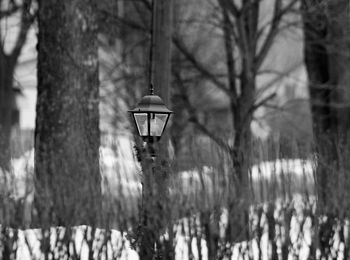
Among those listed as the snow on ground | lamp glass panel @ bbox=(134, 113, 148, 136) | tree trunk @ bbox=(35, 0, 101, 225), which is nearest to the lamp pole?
lamp glass panel @ bbox=(134, 113, 148, 136)

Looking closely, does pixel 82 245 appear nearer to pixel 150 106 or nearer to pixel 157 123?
pixel 157 123

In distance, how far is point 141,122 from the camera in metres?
9.02

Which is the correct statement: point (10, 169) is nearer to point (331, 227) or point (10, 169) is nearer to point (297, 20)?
point (331, 227)

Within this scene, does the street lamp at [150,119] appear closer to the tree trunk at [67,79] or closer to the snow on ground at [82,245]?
the snow on ground at [82,245]

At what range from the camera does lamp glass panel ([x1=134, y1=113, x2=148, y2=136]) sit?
29.4 feet

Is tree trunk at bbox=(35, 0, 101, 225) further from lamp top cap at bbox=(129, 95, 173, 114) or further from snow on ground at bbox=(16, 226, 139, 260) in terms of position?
snow on ground at bbox=(16, 226, 139, 260)

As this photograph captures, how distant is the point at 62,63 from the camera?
1200 cm

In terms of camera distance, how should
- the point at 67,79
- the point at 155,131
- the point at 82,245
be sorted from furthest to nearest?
the point at 67,79
the point at 155,131
the point at 82,245

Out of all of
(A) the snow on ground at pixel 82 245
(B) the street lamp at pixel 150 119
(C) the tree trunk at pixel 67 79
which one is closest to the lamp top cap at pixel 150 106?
(B) the street lamp at pixel 150 119

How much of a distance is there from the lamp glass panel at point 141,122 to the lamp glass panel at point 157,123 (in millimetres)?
78

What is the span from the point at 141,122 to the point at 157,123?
182 millimetres

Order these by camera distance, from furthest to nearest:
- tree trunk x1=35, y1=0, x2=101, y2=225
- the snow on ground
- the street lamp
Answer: tree trunk x1=35, y1=0, x2=101, y2=225, the street lamp, the snow on ground

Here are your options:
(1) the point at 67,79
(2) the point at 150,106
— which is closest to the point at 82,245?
(2) the point at 150,106

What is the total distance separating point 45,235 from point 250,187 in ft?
6.57
